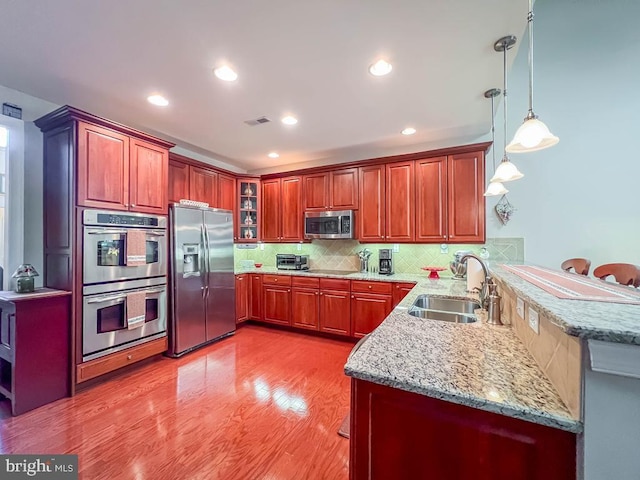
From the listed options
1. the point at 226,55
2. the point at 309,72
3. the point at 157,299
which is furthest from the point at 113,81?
the point at 157,299

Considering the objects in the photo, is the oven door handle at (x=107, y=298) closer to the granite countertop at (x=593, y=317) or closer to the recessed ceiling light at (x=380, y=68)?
the recessed ceiling light at (x=380, y=68)

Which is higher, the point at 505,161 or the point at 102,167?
the point at 102,167

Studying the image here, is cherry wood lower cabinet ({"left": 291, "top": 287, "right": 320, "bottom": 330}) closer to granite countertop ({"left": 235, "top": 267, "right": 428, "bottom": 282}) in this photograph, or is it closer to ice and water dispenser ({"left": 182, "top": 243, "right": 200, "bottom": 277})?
granite countertop ({"left": 235, "top": 267, "right": 428, "bottom": 282})

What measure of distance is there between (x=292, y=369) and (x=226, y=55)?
2811mm

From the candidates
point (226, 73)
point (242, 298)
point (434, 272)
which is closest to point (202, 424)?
point (242, 298)

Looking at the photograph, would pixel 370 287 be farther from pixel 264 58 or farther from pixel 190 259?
pixel 264 58

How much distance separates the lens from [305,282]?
155 inches

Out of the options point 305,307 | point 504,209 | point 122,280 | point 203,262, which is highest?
point 504,209

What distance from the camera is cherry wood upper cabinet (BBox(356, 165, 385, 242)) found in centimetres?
378

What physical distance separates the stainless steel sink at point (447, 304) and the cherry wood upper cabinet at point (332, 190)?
78.0 inches

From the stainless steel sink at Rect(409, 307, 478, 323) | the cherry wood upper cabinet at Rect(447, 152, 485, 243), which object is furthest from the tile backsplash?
the stainless steel sink at Rect(409, 307, 478, 323)

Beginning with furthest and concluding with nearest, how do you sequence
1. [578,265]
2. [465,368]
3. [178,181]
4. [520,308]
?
[178,181] < [578,265] < [520,308] < [465,368]

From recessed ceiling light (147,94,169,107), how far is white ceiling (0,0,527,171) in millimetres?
54

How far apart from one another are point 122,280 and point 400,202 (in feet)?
10.6
